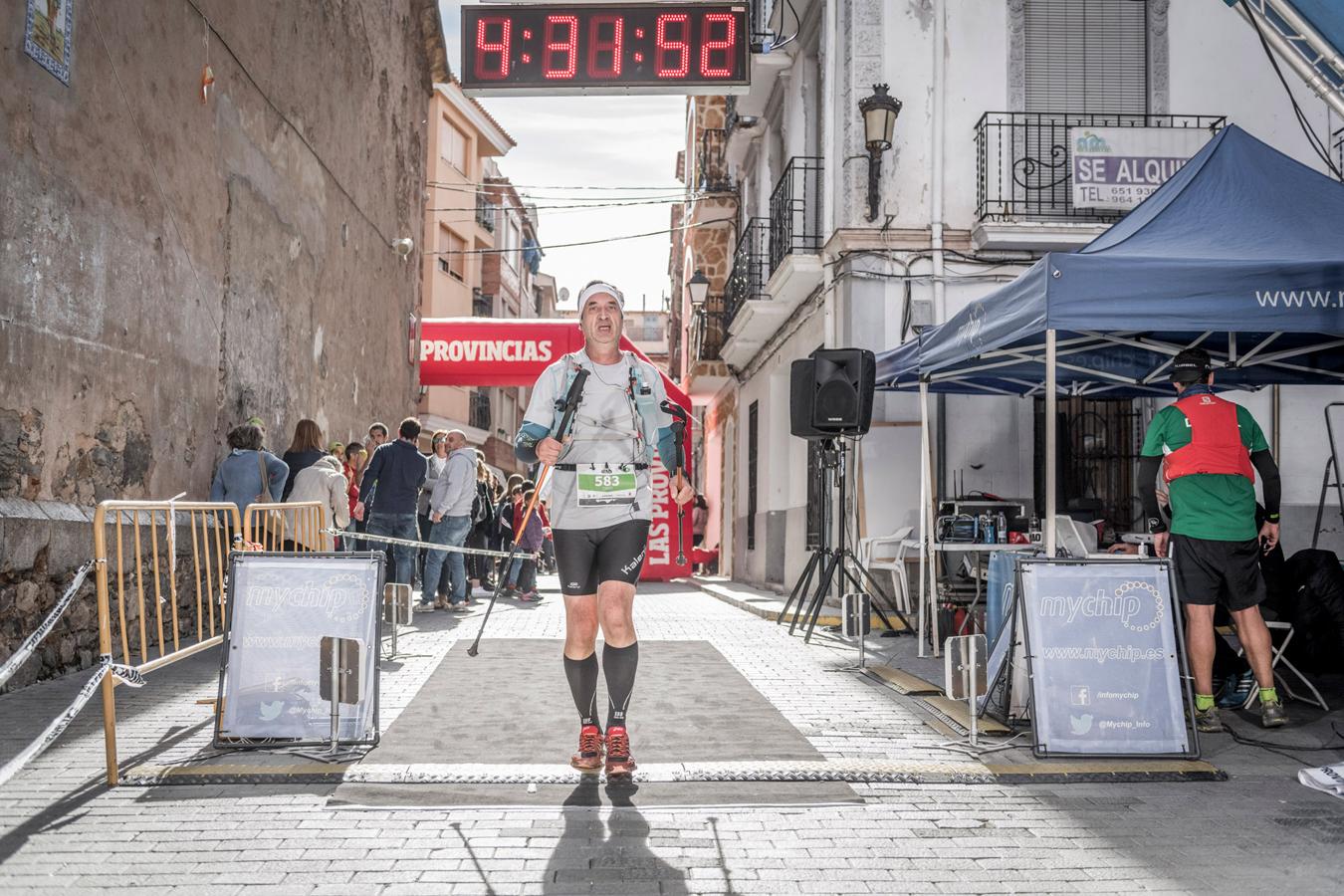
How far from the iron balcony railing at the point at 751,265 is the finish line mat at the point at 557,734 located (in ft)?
33.2

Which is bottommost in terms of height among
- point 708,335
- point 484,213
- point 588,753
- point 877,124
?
point 588,753

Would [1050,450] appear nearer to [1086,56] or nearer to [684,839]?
[684,839]

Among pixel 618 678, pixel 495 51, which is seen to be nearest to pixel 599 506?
pixel 618 678

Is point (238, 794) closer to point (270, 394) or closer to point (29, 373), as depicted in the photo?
point (29, 373)

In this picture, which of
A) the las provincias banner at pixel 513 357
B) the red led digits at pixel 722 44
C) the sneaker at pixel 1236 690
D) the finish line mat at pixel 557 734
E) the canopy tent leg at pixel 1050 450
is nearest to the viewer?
the finish line mat at pixel 557 734

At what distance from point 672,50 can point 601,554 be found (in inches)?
302

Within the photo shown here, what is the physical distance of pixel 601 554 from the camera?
515cm

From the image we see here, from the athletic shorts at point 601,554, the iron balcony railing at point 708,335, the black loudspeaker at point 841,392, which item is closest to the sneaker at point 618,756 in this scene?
the athletic shorts at point 601,554

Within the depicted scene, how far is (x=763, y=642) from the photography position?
1038 centimetres

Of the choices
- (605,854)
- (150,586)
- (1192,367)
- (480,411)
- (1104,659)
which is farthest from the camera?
(480,411)

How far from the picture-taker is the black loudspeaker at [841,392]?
9680 mm

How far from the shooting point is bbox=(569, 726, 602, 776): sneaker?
503 centimetres

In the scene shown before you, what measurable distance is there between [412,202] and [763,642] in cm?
1371

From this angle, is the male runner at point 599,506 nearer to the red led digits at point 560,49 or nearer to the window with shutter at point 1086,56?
the red led digits at point 560,49
